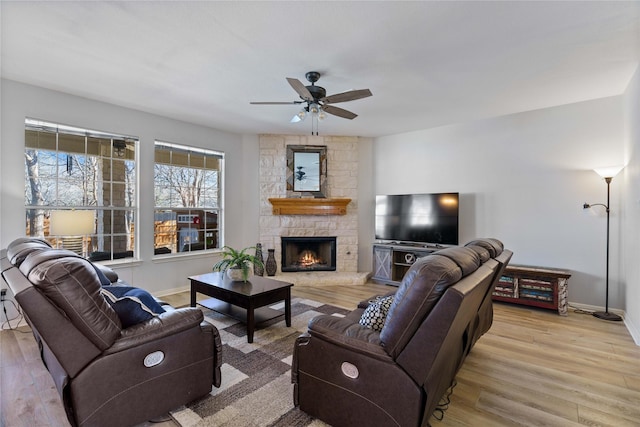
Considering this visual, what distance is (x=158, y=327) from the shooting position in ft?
5.93

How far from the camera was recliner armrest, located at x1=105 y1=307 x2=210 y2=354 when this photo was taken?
1678 mm

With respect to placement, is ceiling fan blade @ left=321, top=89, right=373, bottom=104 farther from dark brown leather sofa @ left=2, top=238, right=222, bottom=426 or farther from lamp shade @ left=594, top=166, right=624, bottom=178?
lamp shade @ left=594, top=166, right=624, bottom=178

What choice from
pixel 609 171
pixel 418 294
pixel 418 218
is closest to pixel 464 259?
pixel 418 294

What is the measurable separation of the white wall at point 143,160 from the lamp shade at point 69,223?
29.7 inches

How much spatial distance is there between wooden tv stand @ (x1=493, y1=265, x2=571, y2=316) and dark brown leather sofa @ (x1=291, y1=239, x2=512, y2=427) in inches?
107

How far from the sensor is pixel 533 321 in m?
3.62

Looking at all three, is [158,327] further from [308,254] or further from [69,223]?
[308,254]

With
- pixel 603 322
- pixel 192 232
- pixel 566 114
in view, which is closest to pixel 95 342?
pixel 192 232

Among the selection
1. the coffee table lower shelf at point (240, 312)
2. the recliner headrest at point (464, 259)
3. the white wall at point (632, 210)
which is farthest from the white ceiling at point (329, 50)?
the coffee table lower shelf at point (240, 312)

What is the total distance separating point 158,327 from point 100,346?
0.95 ft

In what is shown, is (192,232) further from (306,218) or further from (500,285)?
(500,285)

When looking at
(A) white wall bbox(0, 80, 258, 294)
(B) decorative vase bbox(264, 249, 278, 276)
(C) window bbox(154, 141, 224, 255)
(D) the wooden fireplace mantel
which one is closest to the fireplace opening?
(B) decorative vase bbox(264, 249, 278, 276)

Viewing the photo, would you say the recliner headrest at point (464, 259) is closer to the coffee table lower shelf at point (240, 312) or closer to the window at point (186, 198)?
the coffee table lower shelf at point (240, 312)

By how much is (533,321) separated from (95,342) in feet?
14.1
